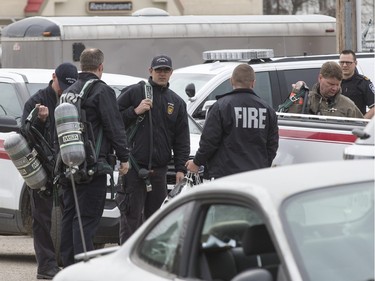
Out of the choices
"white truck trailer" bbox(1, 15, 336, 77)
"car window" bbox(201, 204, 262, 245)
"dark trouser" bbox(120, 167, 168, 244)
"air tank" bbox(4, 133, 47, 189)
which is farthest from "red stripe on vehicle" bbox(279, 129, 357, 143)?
"white truck trailer" bbox(1, 15, 336, 77)

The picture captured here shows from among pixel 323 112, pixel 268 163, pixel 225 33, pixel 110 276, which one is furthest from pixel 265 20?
pixel 110 276

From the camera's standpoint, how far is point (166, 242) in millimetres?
5426

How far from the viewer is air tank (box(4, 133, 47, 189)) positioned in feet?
31.4

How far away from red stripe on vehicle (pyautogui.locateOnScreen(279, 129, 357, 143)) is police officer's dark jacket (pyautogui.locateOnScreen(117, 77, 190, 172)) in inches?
33.8

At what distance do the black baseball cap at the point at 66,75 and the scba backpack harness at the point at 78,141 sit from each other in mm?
684

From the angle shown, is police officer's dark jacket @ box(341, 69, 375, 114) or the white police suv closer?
police officer's dark jacket @ box(341, 69, 375, 114)

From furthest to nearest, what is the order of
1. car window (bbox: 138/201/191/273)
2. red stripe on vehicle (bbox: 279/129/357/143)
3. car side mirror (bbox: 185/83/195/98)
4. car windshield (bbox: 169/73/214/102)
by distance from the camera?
car windshield (bbox: 169/73/214/102), car side mirror (bbox: 185/83/195/98), red stripe on vehicle (bbox: 279/129/357/143), car window (bbox: 138/201/191/273)

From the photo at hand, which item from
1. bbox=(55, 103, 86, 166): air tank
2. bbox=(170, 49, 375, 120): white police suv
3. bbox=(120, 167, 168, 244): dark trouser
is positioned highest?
bbox=(55, 103, 86, 166): air tank

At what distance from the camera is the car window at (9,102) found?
11867mm

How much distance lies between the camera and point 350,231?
500 centimetres

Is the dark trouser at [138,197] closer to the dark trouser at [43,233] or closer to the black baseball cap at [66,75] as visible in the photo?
the dark trouser at [43,233]

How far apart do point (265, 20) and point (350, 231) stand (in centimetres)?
1936

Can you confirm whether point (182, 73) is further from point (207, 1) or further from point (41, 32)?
point (207, 1)

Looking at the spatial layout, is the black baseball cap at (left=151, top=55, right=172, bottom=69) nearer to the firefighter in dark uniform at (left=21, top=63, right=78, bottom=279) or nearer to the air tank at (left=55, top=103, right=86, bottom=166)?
the firefighter in dark uniform at (left=21, top=63, right=78, bottom=279)
